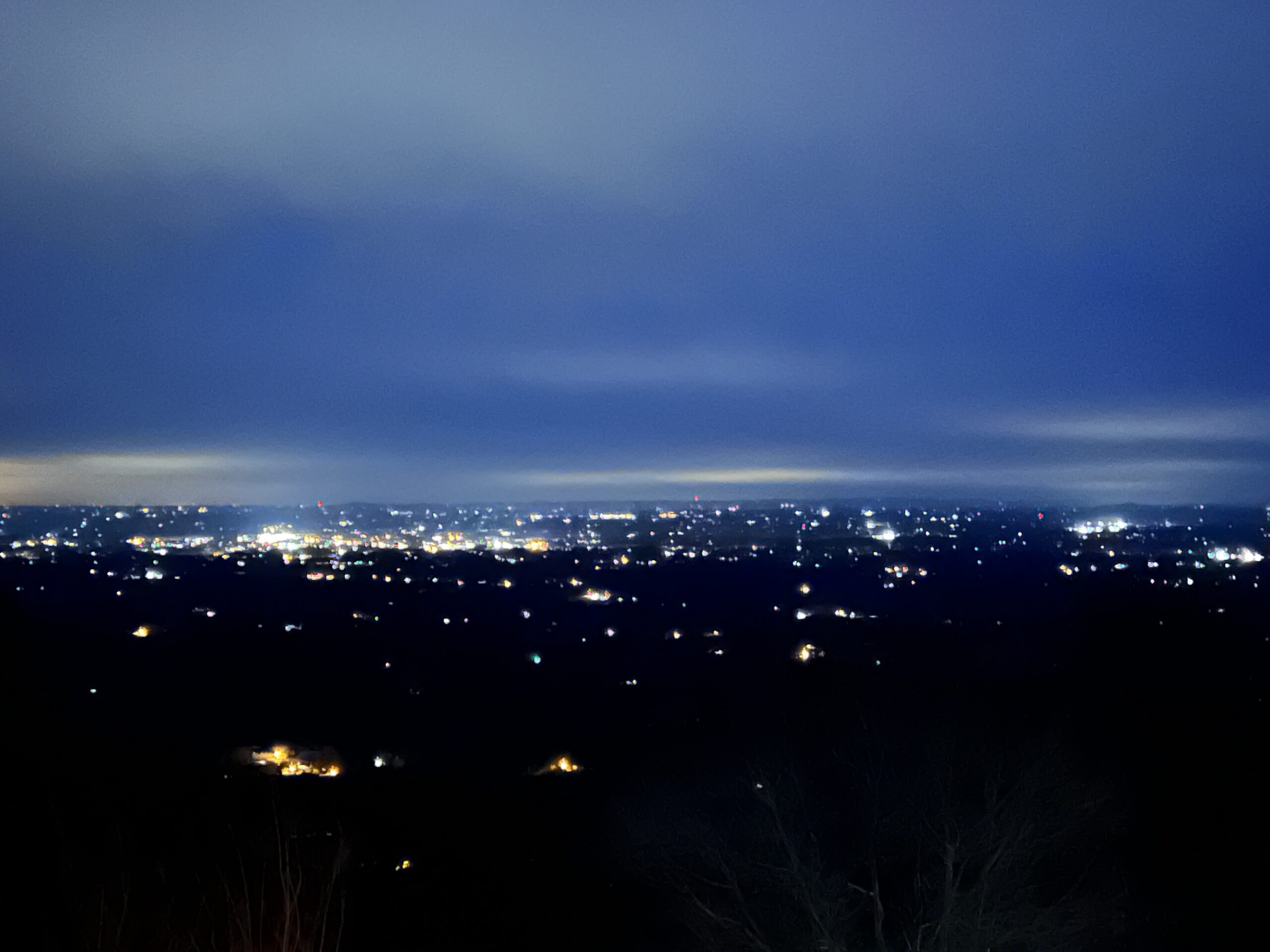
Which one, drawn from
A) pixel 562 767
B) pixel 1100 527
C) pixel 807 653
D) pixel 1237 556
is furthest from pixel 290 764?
pixel 1100 527

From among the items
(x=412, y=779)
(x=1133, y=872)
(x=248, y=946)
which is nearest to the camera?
(x=248, y=946)

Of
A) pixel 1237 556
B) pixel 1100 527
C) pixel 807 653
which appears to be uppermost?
pixel 1100 527

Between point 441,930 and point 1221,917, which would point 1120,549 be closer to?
point 1221,917

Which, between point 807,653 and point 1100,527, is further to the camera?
point 1100,527

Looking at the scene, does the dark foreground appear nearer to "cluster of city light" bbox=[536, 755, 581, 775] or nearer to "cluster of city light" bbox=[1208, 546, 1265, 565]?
"cluster of city light" bbox=[536, 755, 581, 775]

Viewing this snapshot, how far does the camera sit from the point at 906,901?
36.8 ft

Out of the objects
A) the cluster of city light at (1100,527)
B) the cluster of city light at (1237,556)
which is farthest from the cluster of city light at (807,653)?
the cluster of city light at (1100,527)

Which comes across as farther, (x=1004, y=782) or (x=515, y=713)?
(x=515, y=713)

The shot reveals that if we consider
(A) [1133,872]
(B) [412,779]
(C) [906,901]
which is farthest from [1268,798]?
(B) [412,779]

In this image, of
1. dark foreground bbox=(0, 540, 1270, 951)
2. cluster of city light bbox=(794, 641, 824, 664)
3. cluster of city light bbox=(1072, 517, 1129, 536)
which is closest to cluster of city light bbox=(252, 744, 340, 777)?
dark foreground bbox=(0, 540, 1270, 951)

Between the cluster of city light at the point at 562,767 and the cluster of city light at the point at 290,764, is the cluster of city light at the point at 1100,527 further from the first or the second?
→ the cluster of city light at the point at 290,764

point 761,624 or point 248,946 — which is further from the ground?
point 248,946

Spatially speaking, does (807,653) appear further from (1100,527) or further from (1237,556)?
(1100,527)

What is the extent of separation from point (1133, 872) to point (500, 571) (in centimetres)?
4642
